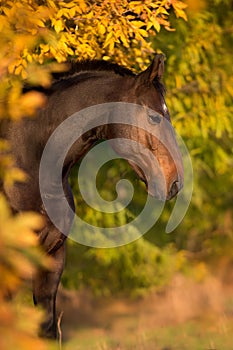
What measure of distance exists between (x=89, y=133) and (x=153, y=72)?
62cm

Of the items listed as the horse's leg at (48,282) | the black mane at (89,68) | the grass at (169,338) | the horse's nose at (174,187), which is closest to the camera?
the horse's nose at (174,187)

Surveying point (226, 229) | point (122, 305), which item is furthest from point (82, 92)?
point (226, 229)

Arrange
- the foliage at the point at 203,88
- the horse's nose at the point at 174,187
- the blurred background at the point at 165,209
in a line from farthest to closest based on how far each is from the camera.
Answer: the foliage at the point at 203,88 < the blurred background at the point at 165,209 < the horse's nose at the point at 174,187

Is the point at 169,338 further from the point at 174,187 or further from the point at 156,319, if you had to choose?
the point at 174,187

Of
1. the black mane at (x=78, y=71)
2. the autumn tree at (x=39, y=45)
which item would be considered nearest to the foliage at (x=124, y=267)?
the autumn tree at (x=39, y=45)

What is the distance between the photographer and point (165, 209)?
11.4 metres

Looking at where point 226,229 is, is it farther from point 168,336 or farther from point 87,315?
point 168,336

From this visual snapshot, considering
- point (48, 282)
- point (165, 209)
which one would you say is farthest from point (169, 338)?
point (48, 282)

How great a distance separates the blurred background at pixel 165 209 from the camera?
26.0 ft

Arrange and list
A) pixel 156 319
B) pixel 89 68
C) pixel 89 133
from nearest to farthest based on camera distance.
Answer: pixel 89 133, pixel 89 68, pixel 156 319

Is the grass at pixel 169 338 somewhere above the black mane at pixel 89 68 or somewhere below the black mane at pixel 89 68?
below

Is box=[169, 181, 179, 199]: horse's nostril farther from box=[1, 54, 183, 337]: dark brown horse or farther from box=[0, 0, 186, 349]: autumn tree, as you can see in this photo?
box=[0, 0, 186, 349]: autumn tree

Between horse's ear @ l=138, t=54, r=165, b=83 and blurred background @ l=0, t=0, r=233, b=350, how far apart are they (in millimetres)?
1367

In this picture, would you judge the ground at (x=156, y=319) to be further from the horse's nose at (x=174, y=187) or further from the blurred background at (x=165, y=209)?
the horse's nose at (x=174, y=187)
